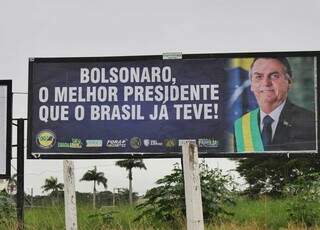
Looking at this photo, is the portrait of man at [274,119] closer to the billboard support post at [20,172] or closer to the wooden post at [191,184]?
the wooden post at [191,184]

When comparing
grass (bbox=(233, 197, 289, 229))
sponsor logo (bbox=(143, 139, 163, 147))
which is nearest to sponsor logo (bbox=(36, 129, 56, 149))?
sponsor logo (bbox=(143, 139, 163, 147))

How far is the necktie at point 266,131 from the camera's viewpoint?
11.3 m

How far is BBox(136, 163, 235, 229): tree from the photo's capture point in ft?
36.3

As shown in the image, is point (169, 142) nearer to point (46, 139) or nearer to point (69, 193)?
point (46, 139)

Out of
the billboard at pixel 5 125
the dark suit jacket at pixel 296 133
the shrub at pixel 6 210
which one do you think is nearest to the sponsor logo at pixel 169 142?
the dark suit jacket at pixel 296 133

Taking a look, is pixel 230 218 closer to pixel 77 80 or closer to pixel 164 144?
pixel 164 144

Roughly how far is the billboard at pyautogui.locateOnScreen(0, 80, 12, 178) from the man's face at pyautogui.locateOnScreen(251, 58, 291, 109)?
170 inches

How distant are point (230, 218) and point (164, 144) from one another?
1.73 metres

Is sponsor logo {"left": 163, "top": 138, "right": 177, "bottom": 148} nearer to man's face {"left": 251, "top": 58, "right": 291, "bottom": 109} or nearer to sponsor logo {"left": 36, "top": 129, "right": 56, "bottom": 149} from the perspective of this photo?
man's face {"left": 251, "top": 58, "right": 291, "bottom": 109}

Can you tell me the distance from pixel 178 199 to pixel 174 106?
1.62 metres

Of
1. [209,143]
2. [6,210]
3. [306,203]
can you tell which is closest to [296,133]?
[306,203]

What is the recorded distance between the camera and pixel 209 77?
11.6m

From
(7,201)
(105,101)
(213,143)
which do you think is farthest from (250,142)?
(7,201)

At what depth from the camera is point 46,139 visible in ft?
38.2
